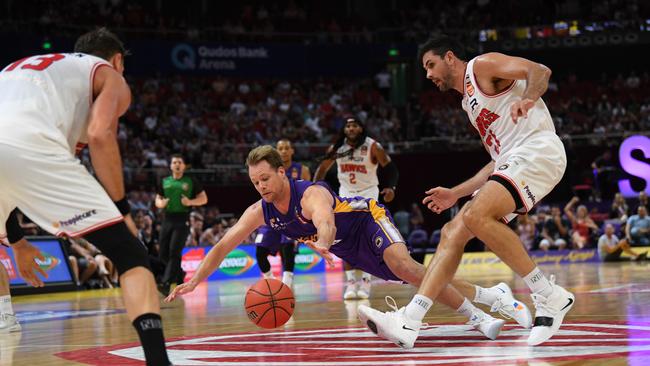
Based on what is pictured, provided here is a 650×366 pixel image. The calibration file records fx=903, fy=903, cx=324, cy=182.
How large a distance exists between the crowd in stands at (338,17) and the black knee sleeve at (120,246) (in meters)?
26.2

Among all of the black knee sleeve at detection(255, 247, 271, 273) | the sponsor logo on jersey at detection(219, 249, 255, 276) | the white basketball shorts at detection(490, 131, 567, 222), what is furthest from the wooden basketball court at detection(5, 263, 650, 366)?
the sponsor logo on jersey at detection(219, 249, 255, 276)

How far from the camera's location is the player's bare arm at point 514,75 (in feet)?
17.3

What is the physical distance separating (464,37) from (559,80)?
189 inches

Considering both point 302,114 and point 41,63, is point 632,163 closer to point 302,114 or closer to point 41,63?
point 302,114

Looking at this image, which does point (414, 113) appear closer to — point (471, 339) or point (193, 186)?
point (193, 186)

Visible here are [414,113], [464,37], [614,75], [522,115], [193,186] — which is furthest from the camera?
[614,75]

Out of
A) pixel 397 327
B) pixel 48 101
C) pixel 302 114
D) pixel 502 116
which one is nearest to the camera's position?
pixel 48 101

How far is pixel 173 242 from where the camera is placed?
512 inches

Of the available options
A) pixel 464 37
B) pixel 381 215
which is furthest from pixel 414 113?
pixel 381 215

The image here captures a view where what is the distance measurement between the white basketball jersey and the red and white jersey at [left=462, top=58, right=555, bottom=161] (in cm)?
588

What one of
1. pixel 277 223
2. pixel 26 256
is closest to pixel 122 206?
pixel 26 256

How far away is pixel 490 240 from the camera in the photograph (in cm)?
555

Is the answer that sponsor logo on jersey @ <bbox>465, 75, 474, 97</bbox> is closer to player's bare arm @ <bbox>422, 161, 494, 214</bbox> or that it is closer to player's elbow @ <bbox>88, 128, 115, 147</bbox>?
player's bare arm @ <bbox>422, 161, 494, 214</bbox>

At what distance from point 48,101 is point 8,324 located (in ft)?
15.5
